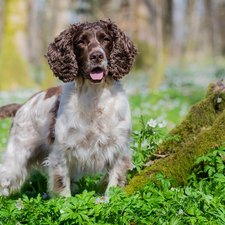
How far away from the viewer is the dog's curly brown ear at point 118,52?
354 cm

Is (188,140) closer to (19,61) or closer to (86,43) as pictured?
(86,43)

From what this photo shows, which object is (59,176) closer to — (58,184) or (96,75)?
(58,184)

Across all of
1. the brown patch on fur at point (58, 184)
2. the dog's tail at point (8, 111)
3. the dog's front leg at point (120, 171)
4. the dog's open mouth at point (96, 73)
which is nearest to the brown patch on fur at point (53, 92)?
the dog's tail at point (8, 111)

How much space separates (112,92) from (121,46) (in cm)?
55

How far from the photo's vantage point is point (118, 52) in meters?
3.60

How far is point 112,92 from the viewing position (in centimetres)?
358

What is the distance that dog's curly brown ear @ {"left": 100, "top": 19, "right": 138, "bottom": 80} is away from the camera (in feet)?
11.6

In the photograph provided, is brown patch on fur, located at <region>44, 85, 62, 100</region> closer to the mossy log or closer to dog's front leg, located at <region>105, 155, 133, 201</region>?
dog's front leg, located at <region>105, 155, 133, 201</region>

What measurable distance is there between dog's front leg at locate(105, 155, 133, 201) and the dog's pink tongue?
0.98m

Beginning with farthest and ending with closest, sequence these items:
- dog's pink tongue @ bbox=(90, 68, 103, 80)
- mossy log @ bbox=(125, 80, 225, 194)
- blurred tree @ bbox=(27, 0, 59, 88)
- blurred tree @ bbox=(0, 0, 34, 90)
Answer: blurred tree @ bbox=(0, 0, 34, 90), blurred tree @ bbox=(27, 0, 59, 88), dog's pink tongue @ bbox=(90, 68, 103, 80), mossy log @ bbox=(125, 80, 225, 194)

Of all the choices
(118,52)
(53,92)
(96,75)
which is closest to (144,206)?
(96,75)

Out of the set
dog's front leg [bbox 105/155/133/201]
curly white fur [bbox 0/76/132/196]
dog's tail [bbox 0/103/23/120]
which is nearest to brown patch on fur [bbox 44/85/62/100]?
curly white fur [bbox 0/76/132/196]

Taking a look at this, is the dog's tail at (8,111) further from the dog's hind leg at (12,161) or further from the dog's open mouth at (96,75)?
the dog's open mouth at (96,75)

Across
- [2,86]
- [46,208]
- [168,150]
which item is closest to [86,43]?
[168,150]
